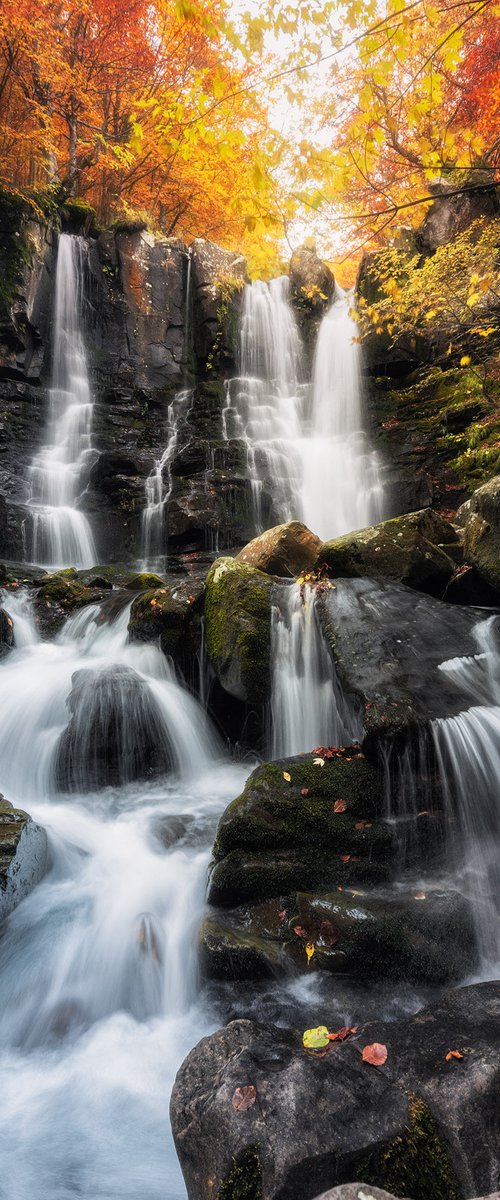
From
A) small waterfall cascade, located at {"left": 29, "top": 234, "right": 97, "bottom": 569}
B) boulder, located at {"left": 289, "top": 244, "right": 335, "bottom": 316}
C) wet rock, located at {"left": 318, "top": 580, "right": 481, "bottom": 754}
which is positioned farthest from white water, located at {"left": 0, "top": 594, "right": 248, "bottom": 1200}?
boulder, located at {"left": 289, "top": 244, "right": 335, "bottom": 316}

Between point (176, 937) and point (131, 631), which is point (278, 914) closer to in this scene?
point (176, 937)

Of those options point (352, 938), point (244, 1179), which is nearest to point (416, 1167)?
point (244, 1179)

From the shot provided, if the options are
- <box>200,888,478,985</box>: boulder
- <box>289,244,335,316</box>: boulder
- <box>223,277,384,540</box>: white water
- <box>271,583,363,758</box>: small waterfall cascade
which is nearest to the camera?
<box>200,888,478,985</box>: boulder

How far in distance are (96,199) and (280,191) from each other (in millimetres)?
20911

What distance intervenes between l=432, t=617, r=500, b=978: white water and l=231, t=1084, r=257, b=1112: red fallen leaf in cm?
182

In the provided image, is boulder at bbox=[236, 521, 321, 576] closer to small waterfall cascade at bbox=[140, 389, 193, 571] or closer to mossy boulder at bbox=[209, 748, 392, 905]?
mossy boulder at bbox=[209, 748, 392, 905]

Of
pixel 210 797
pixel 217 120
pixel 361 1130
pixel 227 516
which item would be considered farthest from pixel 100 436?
pixel 361 1130

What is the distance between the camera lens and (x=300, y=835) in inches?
152

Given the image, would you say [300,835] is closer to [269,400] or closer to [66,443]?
[66,443]

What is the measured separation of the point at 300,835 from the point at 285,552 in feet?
15.2

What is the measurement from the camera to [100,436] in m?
14.9

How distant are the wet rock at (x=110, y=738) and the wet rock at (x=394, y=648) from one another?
7.21ft

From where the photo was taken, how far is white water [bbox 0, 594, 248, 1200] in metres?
2.56

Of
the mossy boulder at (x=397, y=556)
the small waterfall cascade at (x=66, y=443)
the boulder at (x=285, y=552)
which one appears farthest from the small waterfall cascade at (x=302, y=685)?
the small waterfall cascade at (x=66, y=443)
